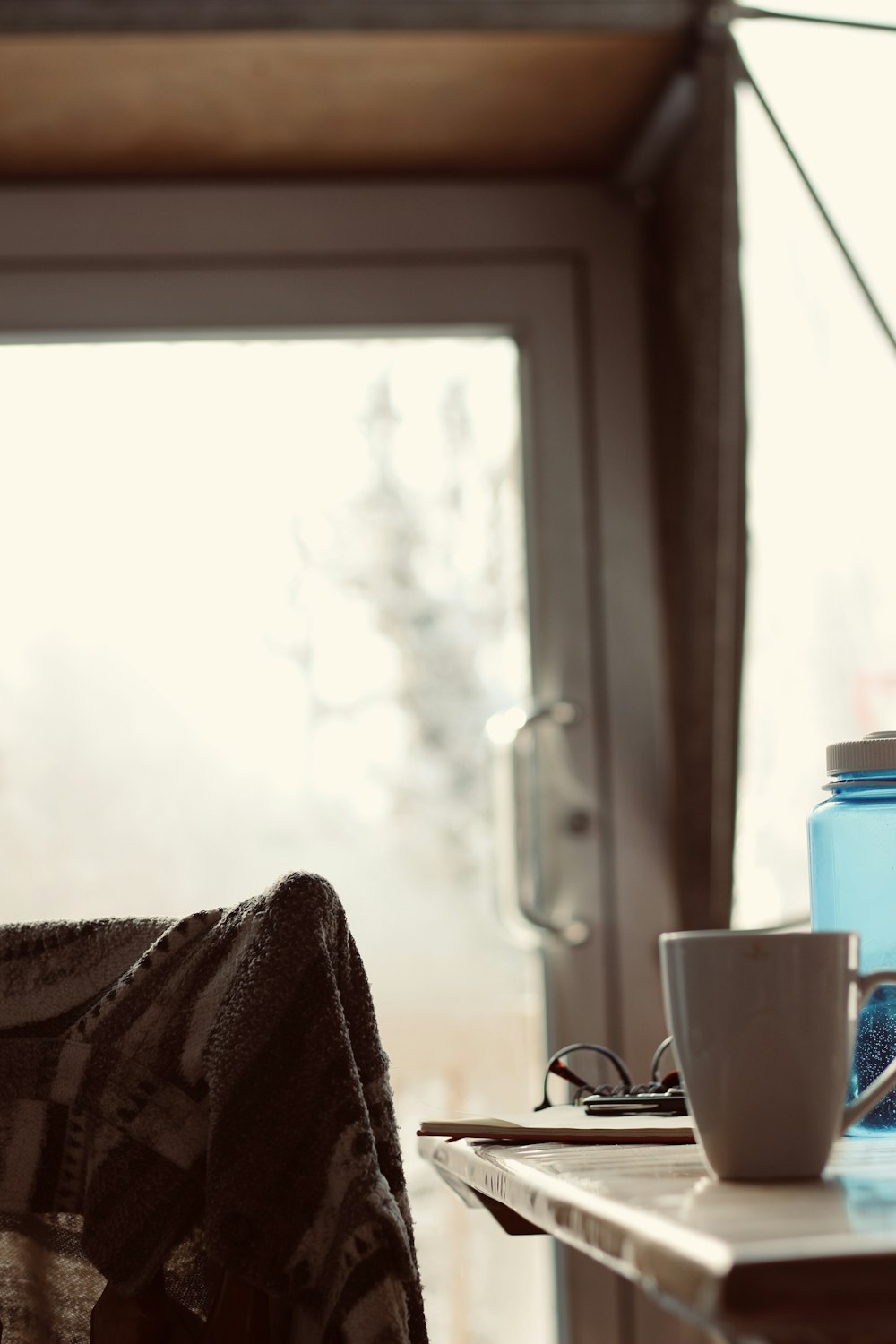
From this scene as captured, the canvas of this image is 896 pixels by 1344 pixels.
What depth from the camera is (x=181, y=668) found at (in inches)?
76.4

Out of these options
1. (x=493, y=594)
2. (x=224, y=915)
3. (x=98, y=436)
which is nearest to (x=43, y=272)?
(x=98, y=436)

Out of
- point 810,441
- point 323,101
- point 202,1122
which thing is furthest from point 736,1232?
point 323,101

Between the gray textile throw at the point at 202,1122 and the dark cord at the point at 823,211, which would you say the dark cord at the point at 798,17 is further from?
the gray textile throw at the point at 202,1122

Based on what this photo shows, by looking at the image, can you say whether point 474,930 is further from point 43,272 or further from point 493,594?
point 43,272

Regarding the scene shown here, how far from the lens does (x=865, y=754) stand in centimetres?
70

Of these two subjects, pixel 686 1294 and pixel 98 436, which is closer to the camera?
pixel 686 1294

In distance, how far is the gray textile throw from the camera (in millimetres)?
576

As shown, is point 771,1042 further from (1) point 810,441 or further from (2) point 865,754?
(1) point 810,441

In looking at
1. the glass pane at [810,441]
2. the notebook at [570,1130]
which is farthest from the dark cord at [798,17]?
the notebook at [570,1130]

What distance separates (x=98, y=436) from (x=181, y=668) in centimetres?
35

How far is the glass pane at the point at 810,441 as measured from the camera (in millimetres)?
1525

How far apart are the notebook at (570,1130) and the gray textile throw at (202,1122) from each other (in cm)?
6

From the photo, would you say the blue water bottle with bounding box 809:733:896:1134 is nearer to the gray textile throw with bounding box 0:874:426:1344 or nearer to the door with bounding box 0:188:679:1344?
the gray textile throw with bounding box 0:874:426:1344

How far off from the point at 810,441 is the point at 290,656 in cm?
74
